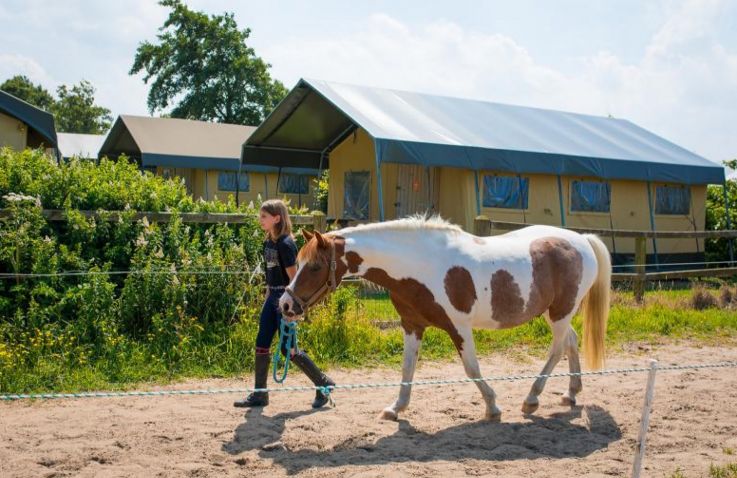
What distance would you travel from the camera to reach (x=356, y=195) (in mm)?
18109

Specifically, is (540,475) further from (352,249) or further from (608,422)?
(352,249)

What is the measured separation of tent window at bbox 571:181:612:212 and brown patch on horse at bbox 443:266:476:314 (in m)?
12.1

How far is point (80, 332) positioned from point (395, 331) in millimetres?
A: 3513

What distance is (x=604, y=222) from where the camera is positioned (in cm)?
1711

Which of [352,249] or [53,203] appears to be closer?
[352,249]

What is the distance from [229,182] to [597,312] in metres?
20.4

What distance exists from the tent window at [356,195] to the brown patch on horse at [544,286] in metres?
11.9

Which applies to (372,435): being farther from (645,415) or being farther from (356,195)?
(356,195)

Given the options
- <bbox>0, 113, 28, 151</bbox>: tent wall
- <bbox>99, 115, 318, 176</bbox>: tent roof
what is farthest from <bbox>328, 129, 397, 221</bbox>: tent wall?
<bbox>0, 113, 28, 151</bbox>: tent wall

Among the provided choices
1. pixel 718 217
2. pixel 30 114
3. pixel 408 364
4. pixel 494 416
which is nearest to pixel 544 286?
pixel 494 416

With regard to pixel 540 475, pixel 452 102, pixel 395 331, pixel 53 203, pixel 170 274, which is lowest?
pixel 540 475

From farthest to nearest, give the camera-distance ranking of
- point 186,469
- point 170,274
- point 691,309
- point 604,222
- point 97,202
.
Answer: point 604,222
point 691,309
point 97,202
point 170,274
point 186,469

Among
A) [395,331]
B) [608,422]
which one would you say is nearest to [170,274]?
[395,331]

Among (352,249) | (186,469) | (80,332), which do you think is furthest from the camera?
(80,332)
